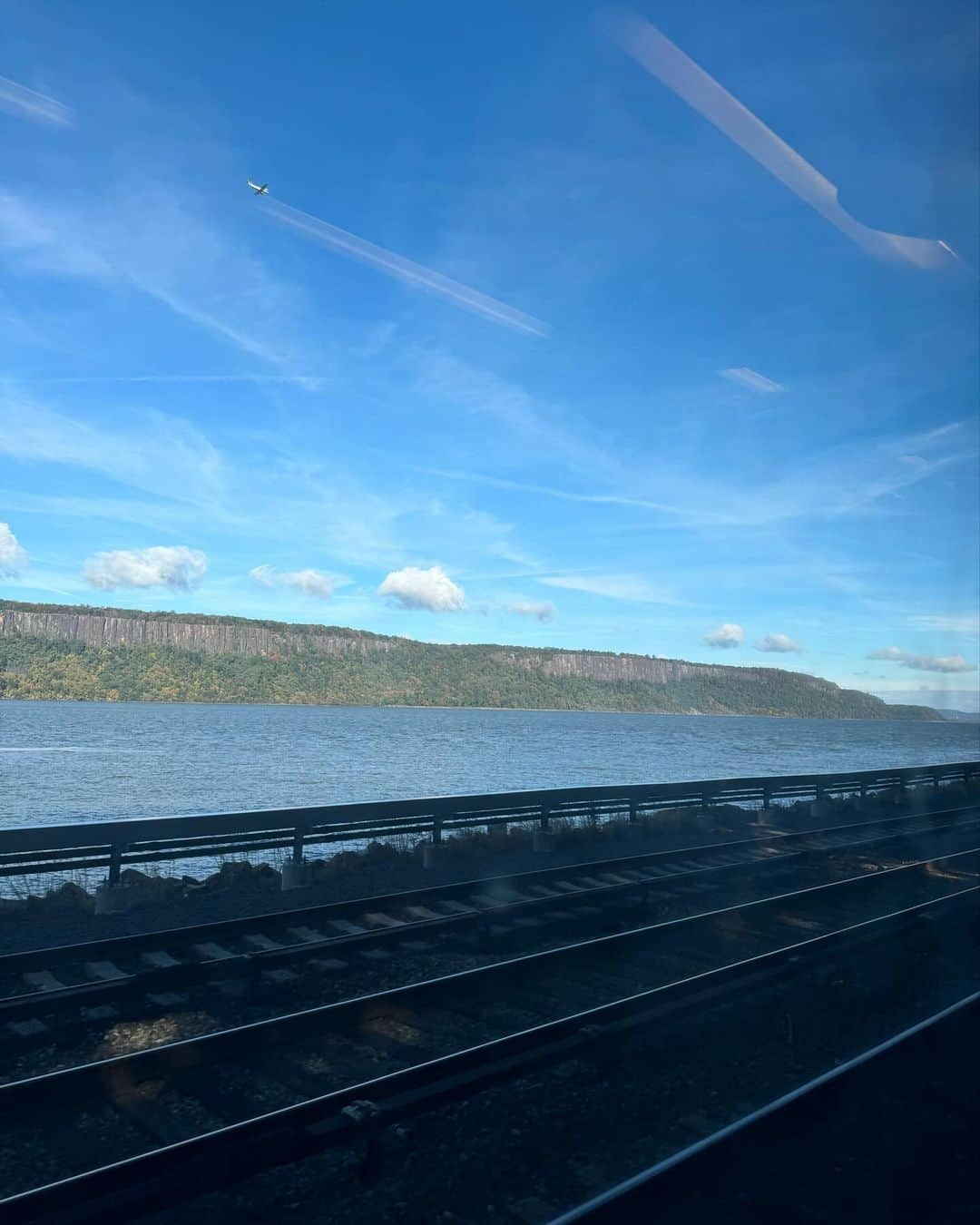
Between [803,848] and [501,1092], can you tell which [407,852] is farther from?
[501,1092]

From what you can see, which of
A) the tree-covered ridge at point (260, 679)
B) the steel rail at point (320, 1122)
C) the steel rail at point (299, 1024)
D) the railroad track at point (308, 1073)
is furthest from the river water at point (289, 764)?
the tree-covered ridge at point (260, 679)

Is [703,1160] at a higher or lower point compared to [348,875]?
lower

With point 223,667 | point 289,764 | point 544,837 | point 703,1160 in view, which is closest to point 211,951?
point 703,1160

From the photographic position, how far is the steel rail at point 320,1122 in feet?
14.2

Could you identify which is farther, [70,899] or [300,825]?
[300,825]

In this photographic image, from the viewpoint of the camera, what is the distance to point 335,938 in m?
9.73

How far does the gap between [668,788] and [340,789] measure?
22.7m

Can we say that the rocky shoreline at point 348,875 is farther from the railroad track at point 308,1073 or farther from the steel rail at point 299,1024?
the railroad track at point 308,1073

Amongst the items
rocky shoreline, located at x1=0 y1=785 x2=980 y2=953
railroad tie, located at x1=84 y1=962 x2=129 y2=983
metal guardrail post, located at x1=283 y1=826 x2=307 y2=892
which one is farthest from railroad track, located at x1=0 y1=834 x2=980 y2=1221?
metal guardrail post, located at x1=283 y1=826 x2=307 y2=892

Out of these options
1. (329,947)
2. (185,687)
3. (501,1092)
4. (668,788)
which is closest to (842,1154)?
(501,1092)

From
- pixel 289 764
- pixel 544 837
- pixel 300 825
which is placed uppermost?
pixel 289 764

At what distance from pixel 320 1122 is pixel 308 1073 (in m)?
1.45

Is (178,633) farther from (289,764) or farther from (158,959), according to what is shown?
(158,959)

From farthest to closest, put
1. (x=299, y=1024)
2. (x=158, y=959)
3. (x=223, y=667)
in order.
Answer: (x=223, y=667), (x=158, y=959), (x=299, y=1024)
